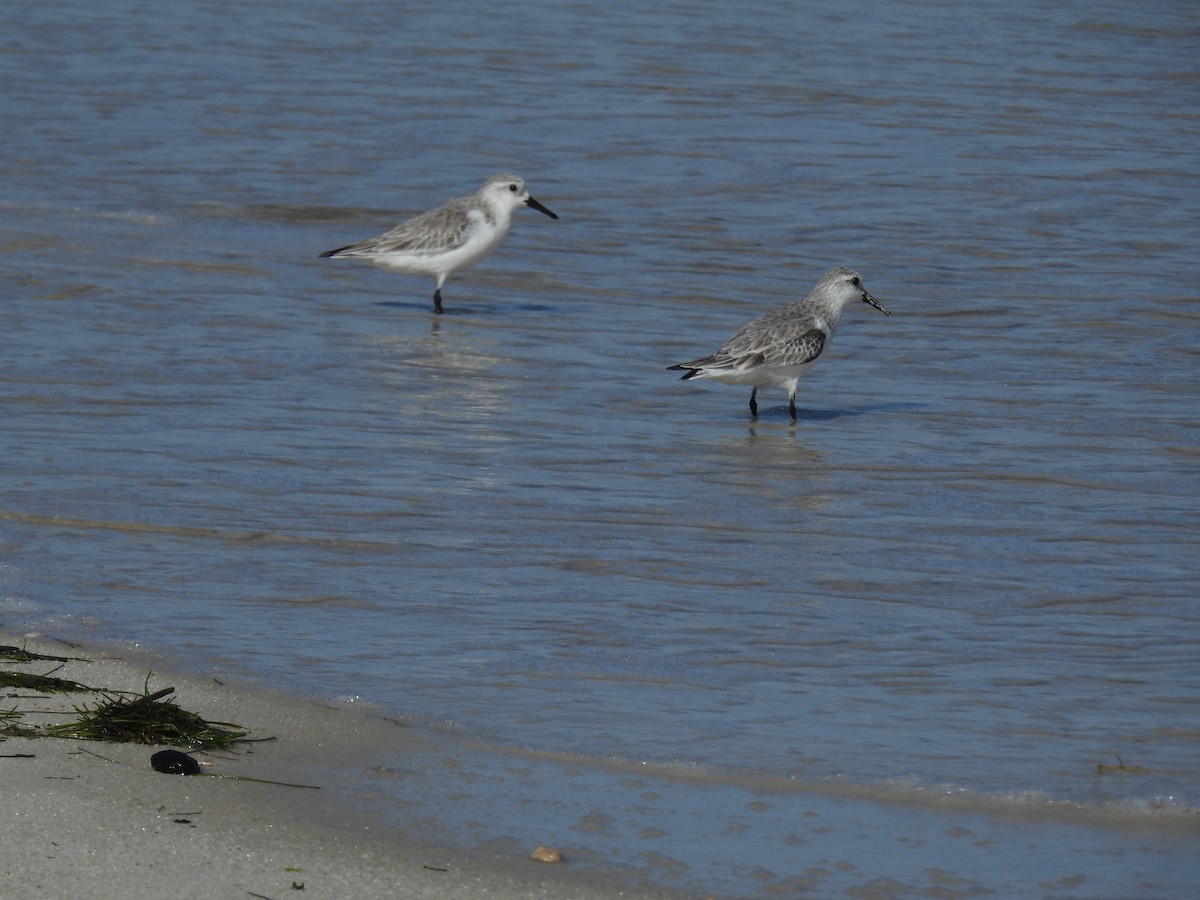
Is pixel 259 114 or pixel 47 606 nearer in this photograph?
pixel 47 606

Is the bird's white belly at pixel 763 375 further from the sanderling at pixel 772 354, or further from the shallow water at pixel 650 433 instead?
the shallow water at pixel 650 433

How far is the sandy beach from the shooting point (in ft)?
16.0

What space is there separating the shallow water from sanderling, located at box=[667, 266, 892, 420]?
24cm

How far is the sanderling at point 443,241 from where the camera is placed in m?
14.3

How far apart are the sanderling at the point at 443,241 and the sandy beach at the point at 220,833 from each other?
8.50 meters

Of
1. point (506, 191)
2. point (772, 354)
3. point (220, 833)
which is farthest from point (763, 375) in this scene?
point (220, 833)

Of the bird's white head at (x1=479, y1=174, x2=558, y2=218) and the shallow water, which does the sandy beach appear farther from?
the bird's white head at (x1=479, y1=174, x2=558, y2=218)

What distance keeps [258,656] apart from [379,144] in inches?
543

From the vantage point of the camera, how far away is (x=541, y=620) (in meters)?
7.19

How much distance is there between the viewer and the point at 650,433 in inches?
409

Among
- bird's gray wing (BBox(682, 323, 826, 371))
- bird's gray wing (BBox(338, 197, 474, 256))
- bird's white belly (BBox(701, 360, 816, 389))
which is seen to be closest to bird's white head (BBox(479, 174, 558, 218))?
bird's gray wing (BBox(338, 197, 474, 256))

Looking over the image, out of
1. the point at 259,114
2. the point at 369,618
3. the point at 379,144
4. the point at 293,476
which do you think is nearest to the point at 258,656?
the point at 369,618

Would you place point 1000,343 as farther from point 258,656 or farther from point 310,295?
point 258,656

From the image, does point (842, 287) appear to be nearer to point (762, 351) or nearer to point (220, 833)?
point (762, 351)
